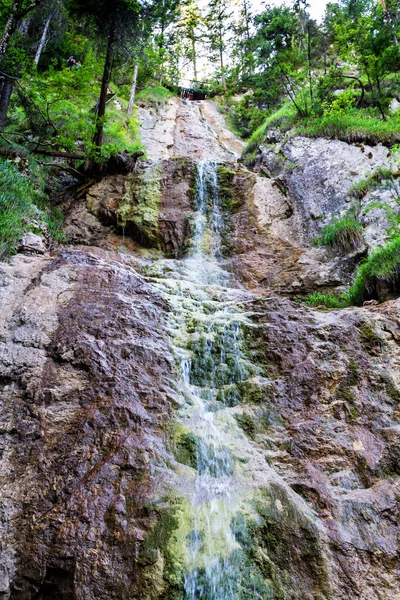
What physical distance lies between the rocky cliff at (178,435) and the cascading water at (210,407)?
24 millimetres

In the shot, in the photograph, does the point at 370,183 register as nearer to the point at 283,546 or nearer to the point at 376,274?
the point at 376,274

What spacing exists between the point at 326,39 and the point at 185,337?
24.7 metres

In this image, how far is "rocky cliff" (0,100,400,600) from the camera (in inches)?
118

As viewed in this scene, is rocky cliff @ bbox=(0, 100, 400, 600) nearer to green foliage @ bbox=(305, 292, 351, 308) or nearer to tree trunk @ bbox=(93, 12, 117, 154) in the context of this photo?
green foliage @ bbox=(305, 292, 351, 308)

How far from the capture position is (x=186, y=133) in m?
20.2

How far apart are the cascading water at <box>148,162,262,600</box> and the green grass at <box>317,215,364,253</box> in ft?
8.53

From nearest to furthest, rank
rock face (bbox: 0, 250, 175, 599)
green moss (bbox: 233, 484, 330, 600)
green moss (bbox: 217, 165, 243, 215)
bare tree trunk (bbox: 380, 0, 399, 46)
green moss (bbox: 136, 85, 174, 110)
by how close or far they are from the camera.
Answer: rock face (bbox: 0, 250, 175, 599) → green moss (bbox: 233, 484, 330, 600) → green moss (bbox: 217, 165, 243, 215) → bare tree trunk (bbox: 380, 0, 399, 46) → green moss (bbox: 136, 85, 174, 110)

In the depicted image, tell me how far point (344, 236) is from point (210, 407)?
587 cm

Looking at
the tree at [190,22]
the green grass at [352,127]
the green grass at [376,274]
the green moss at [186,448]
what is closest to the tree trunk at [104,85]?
the green grass at [352,127]

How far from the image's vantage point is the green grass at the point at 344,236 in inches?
336

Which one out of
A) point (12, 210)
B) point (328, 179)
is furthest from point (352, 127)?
point (12, 210)

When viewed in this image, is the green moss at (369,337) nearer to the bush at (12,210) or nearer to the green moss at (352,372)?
the green moss at (352,372)

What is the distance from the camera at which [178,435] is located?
3.97 meters

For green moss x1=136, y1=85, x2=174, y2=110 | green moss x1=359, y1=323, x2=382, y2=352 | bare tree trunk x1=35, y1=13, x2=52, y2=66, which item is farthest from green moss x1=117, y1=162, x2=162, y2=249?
green moss x1=136, y1=85, x2=174, y2=110
